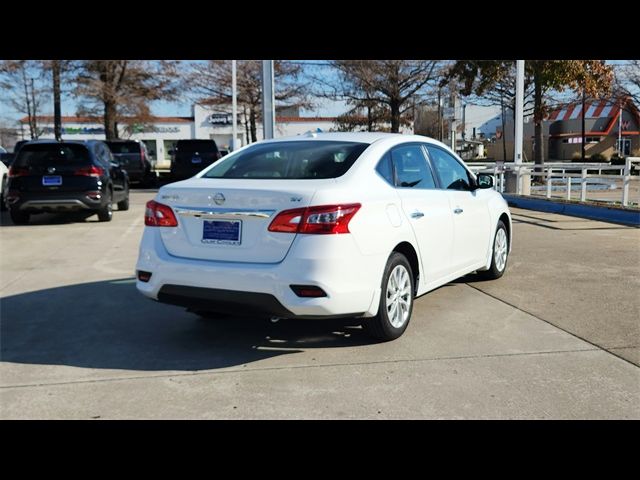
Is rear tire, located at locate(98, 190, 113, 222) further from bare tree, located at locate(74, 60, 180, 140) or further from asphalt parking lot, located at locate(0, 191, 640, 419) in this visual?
bare tree, located at locate(74, 60, 180, 140)

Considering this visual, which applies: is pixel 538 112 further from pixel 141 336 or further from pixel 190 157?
pixel 141 336

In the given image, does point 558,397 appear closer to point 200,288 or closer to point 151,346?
point 200,288

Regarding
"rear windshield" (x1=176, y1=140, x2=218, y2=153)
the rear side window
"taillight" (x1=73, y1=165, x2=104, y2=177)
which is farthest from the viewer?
"rear windshield" (x1=176, y1=140, x2=218, y2=153)

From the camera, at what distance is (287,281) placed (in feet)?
14.5

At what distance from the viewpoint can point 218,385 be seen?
425 centimetres

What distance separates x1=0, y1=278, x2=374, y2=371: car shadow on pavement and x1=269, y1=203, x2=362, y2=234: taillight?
1.06 metres

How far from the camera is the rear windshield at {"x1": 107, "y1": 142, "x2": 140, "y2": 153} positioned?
24859 millimetres

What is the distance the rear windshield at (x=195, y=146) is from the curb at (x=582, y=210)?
38.2ft

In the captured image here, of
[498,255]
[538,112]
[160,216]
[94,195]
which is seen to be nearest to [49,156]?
[94,195]

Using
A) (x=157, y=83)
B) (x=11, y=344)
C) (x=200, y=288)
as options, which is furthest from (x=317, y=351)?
(x=157, y=83)

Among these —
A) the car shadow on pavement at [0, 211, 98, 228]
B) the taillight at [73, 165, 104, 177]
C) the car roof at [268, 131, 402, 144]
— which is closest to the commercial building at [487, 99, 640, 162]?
the car shadow on pavement at [0, 211, 98, 228]

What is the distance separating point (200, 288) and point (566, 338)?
290 cm

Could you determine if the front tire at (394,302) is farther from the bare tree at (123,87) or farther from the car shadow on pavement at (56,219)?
the bare tree at (123,87)
